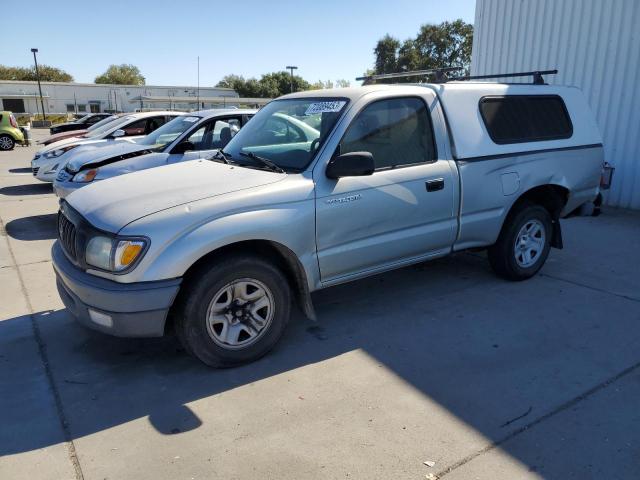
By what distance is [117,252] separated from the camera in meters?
3.12

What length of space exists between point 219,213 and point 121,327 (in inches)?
36.8

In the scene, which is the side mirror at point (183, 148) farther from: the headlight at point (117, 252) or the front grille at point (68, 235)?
the headlight at point (117, 252)

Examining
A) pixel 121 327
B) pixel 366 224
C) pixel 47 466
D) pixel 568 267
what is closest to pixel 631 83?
pixel 568 267

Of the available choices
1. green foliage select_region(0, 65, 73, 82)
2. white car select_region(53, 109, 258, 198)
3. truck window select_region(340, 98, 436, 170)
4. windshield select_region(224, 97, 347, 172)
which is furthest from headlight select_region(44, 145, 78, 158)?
green foliage select_region(0, 65, 73, 82)

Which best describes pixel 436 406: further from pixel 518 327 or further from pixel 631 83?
pixel 631 83

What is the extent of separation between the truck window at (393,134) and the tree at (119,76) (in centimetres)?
11063

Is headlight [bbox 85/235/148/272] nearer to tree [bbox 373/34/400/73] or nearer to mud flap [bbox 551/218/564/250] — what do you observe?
mud flap [bbox 551/218/564/250]

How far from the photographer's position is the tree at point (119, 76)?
105m

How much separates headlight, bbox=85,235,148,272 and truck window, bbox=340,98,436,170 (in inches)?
64.9

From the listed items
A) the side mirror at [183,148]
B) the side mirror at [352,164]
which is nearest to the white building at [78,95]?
the side mirror at [183,148]

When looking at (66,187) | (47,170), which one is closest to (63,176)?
(66,187)

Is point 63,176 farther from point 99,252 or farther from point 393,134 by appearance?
point 393,134

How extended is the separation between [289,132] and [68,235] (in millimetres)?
2005

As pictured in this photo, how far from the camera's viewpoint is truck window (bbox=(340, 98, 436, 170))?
13.0 feet
